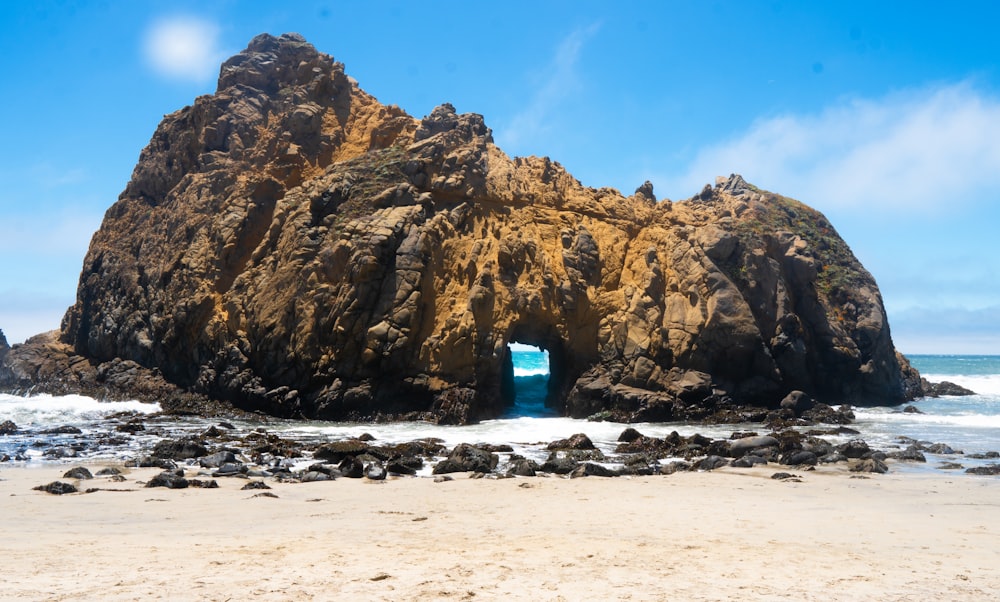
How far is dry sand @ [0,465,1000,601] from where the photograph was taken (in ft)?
24.7

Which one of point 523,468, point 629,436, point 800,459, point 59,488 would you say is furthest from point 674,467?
point 59,488

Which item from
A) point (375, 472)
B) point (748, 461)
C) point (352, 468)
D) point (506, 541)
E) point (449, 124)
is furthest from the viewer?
point (449, 124)

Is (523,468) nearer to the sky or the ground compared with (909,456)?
nearer to the ground

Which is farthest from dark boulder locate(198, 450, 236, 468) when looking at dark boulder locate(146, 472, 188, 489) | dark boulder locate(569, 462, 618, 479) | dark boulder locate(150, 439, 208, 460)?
dark boulder locate(569, 462, 618, 479)

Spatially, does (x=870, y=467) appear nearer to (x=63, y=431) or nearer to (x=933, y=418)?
(x=933, y=418)

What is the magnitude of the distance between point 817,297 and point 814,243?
296 inches

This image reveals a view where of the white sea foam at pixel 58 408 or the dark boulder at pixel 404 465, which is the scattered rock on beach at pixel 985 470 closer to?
the dark boulder at pixel 404 465

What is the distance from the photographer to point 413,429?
90.4ft

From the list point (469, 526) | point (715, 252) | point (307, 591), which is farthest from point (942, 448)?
point (307, 591)

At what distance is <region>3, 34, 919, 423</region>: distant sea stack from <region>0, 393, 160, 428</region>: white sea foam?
265 cm

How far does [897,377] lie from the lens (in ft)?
129

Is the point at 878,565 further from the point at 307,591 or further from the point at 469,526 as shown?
the point at 307,591

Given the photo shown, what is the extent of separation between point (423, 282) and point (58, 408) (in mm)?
17259

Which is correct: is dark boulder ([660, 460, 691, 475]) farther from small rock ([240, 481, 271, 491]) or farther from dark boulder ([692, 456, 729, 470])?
small rock ([240, 481, 271, 491])
